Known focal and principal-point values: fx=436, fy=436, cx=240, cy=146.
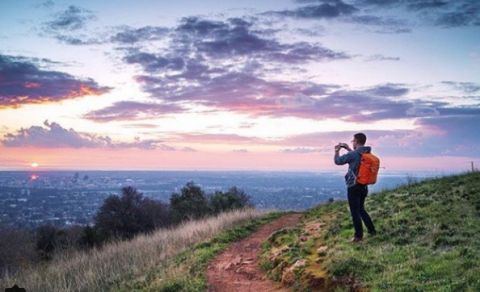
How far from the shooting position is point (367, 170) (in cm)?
1135

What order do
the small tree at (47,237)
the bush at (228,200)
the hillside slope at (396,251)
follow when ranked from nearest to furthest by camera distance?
the hillside slope at (396,251) < the small tree at (47,237) < the bush at (228,200)

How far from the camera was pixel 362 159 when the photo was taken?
37.4 ft

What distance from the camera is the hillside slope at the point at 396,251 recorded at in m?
7.91

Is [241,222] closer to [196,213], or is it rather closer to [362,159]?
[362,159]

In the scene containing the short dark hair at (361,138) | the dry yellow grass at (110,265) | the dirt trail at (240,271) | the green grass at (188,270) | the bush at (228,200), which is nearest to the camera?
the dirt trail at (240,271)

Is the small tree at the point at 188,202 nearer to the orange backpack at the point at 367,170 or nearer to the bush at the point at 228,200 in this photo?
the bush at the point at 228,200

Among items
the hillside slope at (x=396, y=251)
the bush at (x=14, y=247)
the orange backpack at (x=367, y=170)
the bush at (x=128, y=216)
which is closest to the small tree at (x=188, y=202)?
the bush at (x=128, y=216)

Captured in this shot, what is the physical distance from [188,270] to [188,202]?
31.3 metres

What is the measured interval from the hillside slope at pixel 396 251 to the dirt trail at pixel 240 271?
36 centimetres

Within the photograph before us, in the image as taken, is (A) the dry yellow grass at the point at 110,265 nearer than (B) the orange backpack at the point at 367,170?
No

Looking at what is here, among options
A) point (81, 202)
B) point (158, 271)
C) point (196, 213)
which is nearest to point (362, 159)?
point (158, 271)

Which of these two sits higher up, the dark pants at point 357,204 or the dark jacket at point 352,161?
the dark jacket at point 352,161

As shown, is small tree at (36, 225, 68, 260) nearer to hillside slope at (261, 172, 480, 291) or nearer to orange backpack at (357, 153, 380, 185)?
hillside slope at (261, 172, 480, 291)

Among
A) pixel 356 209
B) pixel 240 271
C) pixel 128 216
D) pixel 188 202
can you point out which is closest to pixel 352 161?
pixel 356 209
